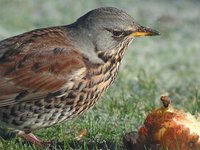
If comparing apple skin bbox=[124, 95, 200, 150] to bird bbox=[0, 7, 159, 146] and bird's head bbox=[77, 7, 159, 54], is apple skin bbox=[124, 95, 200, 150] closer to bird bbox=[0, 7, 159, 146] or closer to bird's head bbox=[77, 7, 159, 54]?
bird bbox=[0, 7, 159, 146]

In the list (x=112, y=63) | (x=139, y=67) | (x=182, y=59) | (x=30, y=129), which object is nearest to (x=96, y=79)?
(x=112, y=63)

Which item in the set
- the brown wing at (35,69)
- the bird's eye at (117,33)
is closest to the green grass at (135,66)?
the brown wing at (35,69)

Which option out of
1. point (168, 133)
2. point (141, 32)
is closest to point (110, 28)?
point (141, 32)

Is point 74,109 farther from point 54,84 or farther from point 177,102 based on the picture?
point 177,102

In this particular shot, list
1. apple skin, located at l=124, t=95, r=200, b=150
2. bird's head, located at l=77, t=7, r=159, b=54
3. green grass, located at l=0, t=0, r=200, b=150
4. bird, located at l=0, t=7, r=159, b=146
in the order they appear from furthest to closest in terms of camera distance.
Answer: green grass, located at l=0, t=0, r=200, b=150 → bird's head, located at l=77, t=7, r=159, b=54 → bird, located at l=0, t=7, r=159, b=146 → apple skin, located at l=124, t=95, r=200, b=150

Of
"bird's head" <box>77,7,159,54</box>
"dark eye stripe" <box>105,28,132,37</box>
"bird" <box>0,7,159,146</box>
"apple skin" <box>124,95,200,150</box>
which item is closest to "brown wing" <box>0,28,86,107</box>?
"bird" <box>0,7,159,146</box>

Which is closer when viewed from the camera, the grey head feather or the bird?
the bird
